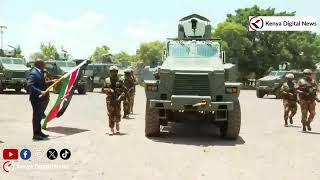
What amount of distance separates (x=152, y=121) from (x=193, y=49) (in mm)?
2287

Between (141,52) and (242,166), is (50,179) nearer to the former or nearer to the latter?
(242,166)

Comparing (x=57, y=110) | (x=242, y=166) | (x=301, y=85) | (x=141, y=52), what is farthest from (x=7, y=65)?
(x=141, y=52)

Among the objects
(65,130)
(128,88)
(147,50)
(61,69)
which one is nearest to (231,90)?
(65,130)

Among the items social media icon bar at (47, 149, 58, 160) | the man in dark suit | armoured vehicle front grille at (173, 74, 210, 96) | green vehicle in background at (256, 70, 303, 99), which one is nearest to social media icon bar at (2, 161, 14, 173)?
social media icon bar at (47, 149, 58, 160)

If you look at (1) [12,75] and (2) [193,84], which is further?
(1) [12,75]

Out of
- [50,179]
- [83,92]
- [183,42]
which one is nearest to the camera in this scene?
[50,179]

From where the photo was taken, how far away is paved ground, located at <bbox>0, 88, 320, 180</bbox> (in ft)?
21.0

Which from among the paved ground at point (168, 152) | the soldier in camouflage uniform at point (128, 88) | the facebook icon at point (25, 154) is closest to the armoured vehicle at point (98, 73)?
the soldier in camouflage uniform at point (128, 88)

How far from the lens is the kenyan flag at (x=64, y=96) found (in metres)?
10.5

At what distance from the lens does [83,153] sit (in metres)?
7.82

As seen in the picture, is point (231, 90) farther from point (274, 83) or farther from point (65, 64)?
point (65, 64)

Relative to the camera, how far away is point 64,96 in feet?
34.8

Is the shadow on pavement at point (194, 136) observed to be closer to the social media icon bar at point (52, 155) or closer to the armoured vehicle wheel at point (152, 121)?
the armoured vehicle wheel at point (152, 121)

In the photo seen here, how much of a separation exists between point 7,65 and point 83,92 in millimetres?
4445
